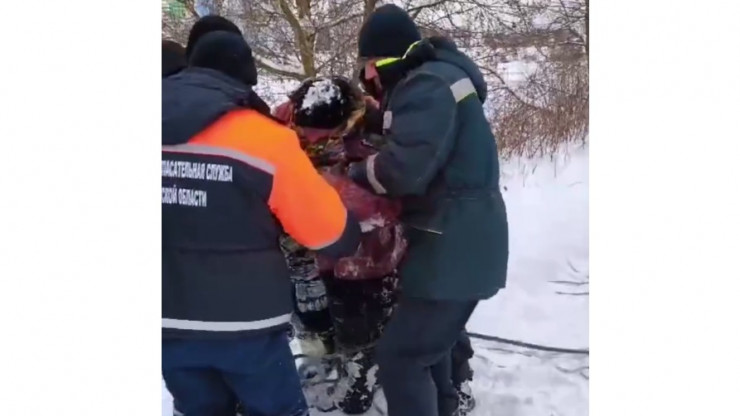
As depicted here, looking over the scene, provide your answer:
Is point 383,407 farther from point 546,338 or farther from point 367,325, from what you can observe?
point 546,338

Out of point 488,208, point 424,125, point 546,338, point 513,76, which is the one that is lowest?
point 546,338

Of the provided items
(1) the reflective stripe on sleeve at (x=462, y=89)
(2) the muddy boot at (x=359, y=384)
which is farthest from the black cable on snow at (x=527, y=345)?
(1) the reflective stripe on sleeve at (x=462, y=89)

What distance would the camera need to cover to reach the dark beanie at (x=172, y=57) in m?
1.75

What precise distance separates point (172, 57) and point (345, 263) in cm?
56

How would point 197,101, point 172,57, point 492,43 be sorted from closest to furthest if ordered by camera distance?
point 197,101
point 172,57
point 492,43

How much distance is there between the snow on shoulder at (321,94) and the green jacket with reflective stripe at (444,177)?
0.40ft

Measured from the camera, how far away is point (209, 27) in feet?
5.88

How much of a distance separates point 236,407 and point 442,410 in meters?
0.45

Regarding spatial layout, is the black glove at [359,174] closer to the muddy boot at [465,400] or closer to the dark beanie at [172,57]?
the dark beanie at [172,57]

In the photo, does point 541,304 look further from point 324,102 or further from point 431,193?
point 324,102

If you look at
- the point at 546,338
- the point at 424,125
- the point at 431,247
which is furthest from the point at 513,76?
the point at 546,338

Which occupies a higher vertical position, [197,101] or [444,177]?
[197,101]

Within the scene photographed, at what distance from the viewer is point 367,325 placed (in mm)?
1861

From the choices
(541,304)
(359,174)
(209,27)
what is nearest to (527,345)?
(541,304)
